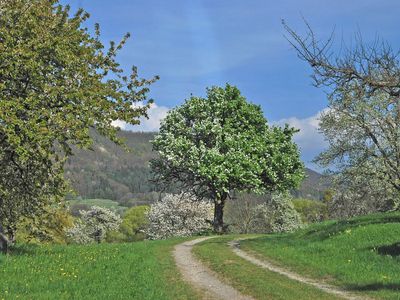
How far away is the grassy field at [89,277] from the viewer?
1642 centimetres

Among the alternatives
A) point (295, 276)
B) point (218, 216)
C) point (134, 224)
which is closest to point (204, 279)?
point (295, 276)

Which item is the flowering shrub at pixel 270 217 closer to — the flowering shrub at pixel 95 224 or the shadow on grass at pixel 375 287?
the flowering shrub at pixel 95 224

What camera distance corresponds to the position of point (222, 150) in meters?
48.6

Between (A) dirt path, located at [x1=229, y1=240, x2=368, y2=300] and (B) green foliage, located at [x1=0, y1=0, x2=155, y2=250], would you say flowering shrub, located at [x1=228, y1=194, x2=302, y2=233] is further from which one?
(B) green foliage, located at [x1=0, y1=0, x2=155, y2=250]

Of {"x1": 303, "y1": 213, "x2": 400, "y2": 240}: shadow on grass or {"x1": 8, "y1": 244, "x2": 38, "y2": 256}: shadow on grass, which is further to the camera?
{"x1": 303, "y1": 213, "x2": 400, "y2": 240}: shadow on grass

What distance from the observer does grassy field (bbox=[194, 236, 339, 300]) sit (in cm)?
1728

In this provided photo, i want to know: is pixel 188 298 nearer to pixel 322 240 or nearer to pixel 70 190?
pixel 70 190

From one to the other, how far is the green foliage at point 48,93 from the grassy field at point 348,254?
11348 millimetres

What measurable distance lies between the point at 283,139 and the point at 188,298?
121 ft

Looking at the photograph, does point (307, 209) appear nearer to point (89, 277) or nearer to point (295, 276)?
point (295, 276)

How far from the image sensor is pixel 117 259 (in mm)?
24797

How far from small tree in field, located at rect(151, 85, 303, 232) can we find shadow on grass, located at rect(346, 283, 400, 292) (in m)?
27.4

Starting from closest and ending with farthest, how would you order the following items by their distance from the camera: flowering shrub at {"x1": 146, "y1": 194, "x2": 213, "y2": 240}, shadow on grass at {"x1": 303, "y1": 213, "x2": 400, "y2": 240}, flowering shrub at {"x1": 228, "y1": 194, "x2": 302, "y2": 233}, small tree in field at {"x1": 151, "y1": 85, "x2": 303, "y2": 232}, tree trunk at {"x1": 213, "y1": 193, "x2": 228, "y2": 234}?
1. shadow on grass at {"x1": 303, "y1": 213, "x2": 400, "y2": 240}
2. small tree in field at {"x1": 151, "y1": 85, "x2": 303, "y2": 232}
3. tree trunk at {"x1": 213, "y1": 193, "x2": 228, "y2": 234}
4. flowering shrub at {"x1": 146, "y1": 194, "x2": 213, "y2": 240}
5. flowering shrub at {"x1": 228, "y1": 194, "x2": 302, "y2": 233}

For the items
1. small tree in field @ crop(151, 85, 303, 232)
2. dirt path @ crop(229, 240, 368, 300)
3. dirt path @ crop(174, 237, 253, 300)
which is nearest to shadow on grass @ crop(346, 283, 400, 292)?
dirt path @ crop(229, 240, 368, 300)
